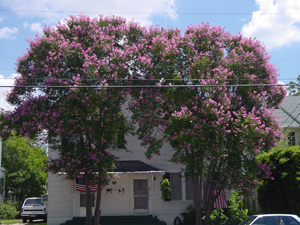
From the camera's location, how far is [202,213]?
2027cm

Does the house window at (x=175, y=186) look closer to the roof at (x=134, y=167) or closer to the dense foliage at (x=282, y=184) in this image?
the roof at (x=134, y=167)

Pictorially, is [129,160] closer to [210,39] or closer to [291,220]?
[210,39]

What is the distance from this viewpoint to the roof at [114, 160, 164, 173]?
20.4m

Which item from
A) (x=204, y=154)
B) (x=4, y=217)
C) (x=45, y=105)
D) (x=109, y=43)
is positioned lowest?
(x=4, y=217)

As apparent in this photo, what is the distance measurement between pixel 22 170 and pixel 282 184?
30528 millimetres

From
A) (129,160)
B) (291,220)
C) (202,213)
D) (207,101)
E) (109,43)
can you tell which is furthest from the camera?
(129,160)

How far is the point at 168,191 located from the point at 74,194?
16.8 ft

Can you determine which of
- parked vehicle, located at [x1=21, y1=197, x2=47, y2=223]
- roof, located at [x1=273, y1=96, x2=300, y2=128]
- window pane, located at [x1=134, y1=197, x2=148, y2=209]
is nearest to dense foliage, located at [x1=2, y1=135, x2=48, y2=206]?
parked vehicle, located at [x1=21, y1=197, x2=47, y2=223]

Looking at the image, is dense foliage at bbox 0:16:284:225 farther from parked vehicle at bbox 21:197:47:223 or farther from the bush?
the bush

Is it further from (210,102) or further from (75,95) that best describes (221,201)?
(75,95)

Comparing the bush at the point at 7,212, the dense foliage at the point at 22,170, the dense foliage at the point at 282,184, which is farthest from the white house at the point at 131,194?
the dense foliage at the point at 22,170

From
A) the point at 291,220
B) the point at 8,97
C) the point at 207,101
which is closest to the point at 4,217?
the point at 8,97

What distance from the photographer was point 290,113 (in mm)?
30797

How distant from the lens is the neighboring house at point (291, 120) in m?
28.6
